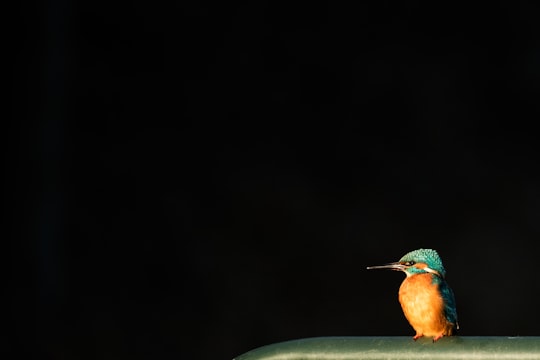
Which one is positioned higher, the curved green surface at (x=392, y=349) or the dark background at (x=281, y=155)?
the dark background at (x=281, y=155)

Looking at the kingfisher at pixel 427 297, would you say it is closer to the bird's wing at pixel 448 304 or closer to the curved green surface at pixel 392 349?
the bird's wing at pixel 448 304

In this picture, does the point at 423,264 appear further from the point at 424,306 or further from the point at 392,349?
the point at 392,349

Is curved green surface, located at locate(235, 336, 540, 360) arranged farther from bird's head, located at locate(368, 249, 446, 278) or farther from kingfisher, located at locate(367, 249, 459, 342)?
bird's head, located at locate(368, 249, 446, 278)

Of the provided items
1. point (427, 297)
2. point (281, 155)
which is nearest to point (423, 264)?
point (427, 297)

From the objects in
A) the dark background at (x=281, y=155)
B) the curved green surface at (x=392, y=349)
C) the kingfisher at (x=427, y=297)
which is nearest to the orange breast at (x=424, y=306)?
the kingfisher at (x=427, y=297)

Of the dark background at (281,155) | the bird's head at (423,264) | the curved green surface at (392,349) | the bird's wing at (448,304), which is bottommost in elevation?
the curved green surface at (392,349)

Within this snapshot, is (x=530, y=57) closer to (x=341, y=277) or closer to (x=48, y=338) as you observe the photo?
(x=341, y=277)

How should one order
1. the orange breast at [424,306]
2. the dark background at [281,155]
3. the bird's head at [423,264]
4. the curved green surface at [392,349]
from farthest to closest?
1. the dark background at [281,155]
2. the bird's head at [423,264]
3. the orange breast at [424,306]
4. the curved green surface at [392,349]

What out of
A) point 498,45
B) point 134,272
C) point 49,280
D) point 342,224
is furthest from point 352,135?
point 49,280

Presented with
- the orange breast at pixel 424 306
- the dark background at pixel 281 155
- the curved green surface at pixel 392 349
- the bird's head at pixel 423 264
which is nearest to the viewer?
the curved green surface at pixel 392 349
